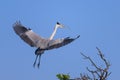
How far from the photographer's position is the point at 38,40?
13250 mm

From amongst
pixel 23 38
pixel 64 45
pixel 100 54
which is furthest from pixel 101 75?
pixel 23 38

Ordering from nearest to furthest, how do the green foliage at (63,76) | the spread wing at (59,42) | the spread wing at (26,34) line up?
1. the spread wing at (59,42)
2. the spread wing at (26,34)
3. the green foliage at (63,76)

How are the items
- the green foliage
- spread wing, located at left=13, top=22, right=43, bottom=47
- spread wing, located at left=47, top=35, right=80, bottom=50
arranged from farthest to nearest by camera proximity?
the green foliage
spread wing, located at left=13, top=22, right=43, bottom=47
spread wing, located at left=47, top=35, right=80, bottom=50

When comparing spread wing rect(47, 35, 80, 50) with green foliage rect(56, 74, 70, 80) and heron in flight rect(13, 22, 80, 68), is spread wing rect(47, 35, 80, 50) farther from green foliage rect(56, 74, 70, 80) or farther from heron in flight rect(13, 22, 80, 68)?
green foliage rect(56, 74, 70, 80)

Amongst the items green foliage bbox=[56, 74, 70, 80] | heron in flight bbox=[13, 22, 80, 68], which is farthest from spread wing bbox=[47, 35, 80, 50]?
green foliage bbox=[56, 74, 70, 80]

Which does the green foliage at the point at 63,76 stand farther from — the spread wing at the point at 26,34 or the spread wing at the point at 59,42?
the spread wing at the point at 59,42

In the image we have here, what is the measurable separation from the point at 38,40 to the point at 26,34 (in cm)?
94

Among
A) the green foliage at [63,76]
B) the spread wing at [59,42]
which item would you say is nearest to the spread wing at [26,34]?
the spread wing at [59,42]

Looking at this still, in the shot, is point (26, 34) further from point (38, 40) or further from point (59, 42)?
point (59, 42)

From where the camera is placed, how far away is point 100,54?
14023 mm

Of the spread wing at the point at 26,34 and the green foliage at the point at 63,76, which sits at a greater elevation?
the green foliage at the point at 63,76

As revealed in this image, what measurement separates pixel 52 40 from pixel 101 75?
2128 millimetres

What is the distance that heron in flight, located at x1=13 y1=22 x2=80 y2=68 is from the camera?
12.4 m

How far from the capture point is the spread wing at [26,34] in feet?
43.8
